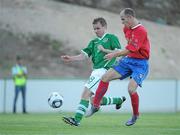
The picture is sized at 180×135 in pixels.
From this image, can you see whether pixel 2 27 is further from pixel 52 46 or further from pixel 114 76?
pixel 114 76

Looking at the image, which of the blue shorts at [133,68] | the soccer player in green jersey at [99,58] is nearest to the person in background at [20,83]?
the soccer player in green jersey at [99,58]

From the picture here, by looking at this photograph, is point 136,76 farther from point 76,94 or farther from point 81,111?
point 76,94

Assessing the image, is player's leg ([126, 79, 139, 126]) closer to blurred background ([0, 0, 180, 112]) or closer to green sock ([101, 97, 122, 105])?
green sock ([101, 97, 122, 105])

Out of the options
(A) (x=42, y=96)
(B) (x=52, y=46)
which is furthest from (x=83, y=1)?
(A) (x=42, y=96)

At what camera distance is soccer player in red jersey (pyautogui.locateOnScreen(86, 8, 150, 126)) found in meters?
15.7

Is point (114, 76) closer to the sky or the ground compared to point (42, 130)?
closer to the sky

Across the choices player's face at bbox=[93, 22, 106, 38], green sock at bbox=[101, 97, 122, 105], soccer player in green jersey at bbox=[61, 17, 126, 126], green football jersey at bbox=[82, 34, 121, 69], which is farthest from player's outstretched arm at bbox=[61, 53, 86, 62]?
green sock at bbox=[101, 97, 122, 105]

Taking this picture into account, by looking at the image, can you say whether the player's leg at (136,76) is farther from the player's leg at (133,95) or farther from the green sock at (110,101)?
the green sock at (110,101)

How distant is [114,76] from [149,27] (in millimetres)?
29174

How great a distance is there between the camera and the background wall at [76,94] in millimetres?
28531

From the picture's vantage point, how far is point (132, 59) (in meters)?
16.0

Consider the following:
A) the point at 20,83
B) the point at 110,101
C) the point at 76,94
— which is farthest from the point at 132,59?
the point at 20,83

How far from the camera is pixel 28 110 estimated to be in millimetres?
28531

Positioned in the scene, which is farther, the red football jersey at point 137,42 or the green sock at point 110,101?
the green sock at point 110,101
